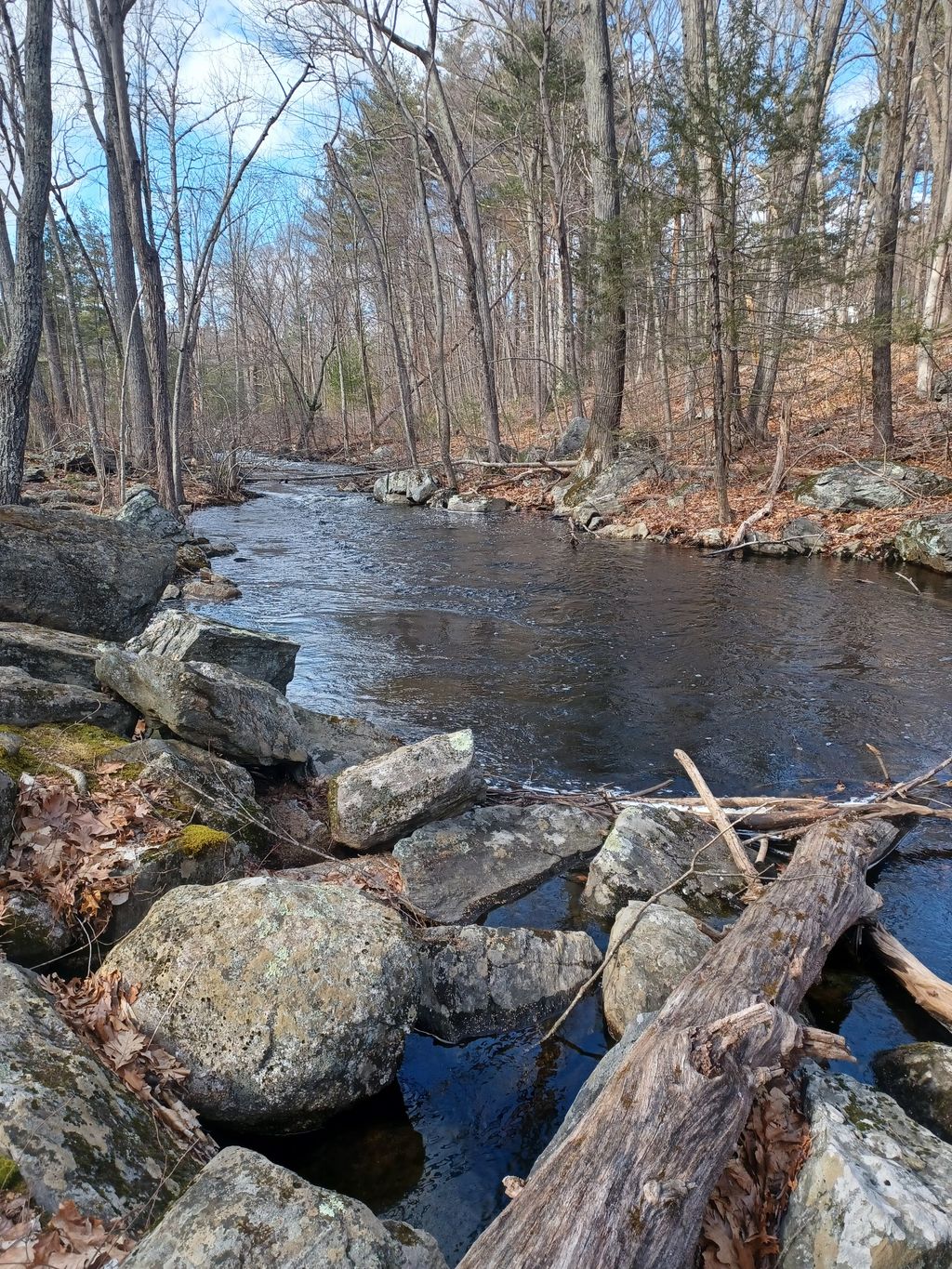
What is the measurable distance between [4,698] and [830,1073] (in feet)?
15.7

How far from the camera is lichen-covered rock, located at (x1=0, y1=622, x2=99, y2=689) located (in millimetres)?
5449

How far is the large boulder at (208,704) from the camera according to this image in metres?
4.88

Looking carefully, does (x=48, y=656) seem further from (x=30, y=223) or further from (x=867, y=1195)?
(x=30, y=223)

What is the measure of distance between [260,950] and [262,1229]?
3.84 feet

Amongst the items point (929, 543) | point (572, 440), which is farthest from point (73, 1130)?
point (572, 440)

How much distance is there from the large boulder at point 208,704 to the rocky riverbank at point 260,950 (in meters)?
0.02

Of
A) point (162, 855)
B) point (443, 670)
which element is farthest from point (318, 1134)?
point (443, 670)

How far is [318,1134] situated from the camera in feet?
10.1

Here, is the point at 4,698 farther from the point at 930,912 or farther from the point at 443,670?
the point at 930,912

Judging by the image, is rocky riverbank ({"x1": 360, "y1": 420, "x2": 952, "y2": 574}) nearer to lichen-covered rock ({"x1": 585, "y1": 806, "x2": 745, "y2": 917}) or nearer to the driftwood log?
lichen-covered rock ({"x1": 585, "y1": 806, "x2": 745, "y2": 917})

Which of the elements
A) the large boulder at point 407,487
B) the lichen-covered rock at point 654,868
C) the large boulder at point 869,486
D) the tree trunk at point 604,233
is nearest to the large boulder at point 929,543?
the large boulder at point 869,486

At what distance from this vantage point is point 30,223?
8.55m

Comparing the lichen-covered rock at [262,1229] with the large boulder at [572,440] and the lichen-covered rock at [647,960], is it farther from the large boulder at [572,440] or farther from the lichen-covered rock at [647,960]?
the large boulder at [572,440]

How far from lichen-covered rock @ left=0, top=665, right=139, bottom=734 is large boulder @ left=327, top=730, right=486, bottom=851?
158 centimetres
